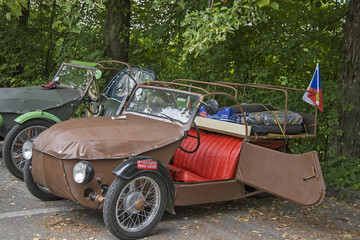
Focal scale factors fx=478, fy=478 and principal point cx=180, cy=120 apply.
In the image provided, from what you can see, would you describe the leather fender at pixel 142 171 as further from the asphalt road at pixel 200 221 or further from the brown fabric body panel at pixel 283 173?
the brown fabric body panel at pixel 283 173

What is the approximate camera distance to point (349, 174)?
7.98 m

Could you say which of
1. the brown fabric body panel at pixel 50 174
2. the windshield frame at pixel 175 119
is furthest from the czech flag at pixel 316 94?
the brown fabric body panel at pixel 50 174

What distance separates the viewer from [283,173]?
5.71 meters

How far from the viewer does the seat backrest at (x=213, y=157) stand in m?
6.30

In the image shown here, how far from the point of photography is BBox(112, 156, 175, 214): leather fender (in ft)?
16.3

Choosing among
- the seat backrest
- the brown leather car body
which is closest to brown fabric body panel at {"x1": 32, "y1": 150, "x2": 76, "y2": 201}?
the brown leather car body

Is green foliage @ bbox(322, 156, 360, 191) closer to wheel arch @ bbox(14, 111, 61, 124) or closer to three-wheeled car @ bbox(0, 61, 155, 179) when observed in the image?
three-wheeled car @ bbox(0, 61, 155, 179)

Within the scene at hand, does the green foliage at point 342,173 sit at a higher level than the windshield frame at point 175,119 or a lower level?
lower

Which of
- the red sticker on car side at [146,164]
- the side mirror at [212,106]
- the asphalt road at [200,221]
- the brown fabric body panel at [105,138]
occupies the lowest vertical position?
the asphalt road at [200,221]

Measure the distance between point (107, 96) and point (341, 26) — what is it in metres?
4.43

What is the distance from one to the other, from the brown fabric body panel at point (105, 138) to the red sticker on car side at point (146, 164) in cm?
21

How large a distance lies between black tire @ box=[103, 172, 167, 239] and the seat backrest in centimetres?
125

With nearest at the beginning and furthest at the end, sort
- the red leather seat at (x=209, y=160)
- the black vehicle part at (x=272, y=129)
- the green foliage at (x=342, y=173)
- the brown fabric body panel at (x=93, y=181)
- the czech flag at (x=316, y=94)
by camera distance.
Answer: the brown fabric body panel at (x=93, y=181) → the red leather seat at (x=209, y=160) → the black vehicle part at (x=272, y=129) → the czech flag at (x=316, y=94) → the green foliage at (x=342, y=173)

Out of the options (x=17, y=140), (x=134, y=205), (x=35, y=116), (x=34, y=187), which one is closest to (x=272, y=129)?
(x=134, y=205)
